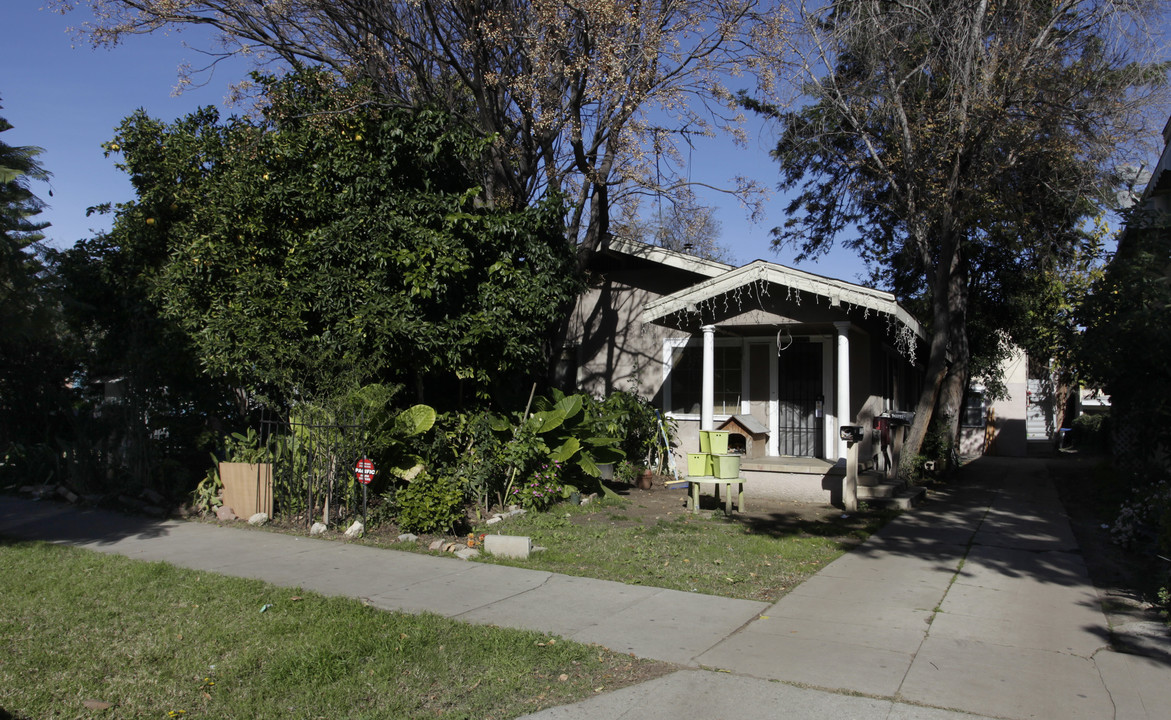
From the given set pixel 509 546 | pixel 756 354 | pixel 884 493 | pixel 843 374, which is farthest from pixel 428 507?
pixel 756 354

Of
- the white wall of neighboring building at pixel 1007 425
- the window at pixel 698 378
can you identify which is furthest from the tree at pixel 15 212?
the white wall of neighboring building at pixel 1007 425

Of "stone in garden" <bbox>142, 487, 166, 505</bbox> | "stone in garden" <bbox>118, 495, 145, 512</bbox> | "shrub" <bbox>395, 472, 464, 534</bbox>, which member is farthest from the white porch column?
"stone in garden" <bbox>118, 495, 145, 512</bbox>

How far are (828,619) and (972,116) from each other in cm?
1007

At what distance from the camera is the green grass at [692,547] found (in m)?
7.17

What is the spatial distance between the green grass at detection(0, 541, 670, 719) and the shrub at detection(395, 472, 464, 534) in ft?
7.73

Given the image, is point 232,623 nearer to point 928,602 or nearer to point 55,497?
point 928,602

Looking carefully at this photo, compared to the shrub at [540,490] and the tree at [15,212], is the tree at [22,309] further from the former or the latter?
the shrub at [540,490]

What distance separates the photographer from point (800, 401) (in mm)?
13438

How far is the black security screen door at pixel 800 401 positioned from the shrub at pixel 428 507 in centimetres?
665

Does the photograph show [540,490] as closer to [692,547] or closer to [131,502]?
[692,547]

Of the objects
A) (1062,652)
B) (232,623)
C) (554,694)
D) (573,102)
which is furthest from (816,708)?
(573,102)

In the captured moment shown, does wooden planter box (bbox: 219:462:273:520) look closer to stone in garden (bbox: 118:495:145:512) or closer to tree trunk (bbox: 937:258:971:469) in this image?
stone in garden (bbox: 118:495:145:512)

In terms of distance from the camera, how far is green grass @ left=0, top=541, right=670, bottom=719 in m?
4.35

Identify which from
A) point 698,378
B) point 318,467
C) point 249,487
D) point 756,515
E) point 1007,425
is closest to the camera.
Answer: point 318,467
